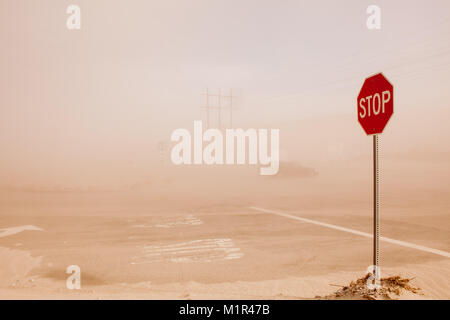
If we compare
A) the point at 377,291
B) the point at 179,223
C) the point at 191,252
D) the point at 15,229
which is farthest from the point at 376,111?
the point at 15,229

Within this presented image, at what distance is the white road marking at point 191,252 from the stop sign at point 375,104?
5.48 meters

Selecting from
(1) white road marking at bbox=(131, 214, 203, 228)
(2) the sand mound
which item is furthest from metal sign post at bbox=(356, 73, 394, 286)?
(1) white road marking at bbox=(131, 214, 203, 228)

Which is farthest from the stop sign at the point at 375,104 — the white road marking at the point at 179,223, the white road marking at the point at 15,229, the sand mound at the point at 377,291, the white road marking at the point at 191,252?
the white road marking at the point at 15,229

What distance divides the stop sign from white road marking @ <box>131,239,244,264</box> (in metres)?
5.48

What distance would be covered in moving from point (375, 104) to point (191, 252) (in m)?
6.65

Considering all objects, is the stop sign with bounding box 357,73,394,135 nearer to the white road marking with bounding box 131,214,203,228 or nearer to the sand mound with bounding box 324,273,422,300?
the sand mound with bounding box 324,273,422,300

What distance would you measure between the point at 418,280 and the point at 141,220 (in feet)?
38.8

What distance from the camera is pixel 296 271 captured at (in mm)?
7336

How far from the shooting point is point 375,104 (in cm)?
428

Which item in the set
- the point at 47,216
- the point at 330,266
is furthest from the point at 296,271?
the point at 47,216

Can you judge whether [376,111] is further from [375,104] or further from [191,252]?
[191,252]

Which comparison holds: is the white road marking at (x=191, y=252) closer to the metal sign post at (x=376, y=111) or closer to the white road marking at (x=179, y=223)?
the white road marking at (x=179, y=223)

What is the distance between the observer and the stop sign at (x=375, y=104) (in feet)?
13.3

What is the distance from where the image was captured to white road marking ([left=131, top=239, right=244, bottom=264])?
27.7 feet
